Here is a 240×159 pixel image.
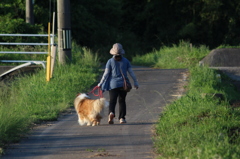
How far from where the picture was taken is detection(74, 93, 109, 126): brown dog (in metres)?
8.88

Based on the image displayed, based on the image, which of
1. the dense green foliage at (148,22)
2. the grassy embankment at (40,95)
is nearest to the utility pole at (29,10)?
the dense green foliage at (148,22)

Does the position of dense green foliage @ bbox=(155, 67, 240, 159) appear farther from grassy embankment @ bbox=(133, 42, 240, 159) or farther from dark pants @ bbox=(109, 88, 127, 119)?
dark pants @ bbox=(109, 88, 127, 119)

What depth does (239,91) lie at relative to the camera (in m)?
14.4

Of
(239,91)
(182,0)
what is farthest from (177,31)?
(239,91)

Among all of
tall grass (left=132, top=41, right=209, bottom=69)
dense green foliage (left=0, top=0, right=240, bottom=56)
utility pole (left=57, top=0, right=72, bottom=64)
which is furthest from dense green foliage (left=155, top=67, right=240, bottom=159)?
dense green foliage (left=0, top=0, right=240, bottom=56)

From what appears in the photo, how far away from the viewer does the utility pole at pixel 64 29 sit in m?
15.5

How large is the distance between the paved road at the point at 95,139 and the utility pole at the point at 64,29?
4.96 metres

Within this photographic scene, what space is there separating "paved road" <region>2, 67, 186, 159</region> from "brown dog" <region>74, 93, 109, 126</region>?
0.15 meters

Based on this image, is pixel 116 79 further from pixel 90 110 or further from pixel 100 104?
pixel 90 110

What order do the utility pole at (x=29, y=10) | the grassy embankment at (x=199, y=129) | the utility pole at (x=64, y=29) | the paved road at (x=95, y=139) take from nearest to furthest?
the grassy embankment at (x=199, y=129) < the paved road at (x=95, y=139) < the utility pole at (x=64, y=29) < the utility pole at (x=29, y=10)

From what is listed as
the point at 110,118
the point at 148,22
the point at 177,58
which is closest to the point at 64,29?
the point at 177,58

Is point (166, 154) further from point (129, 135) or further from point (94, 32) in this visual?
point (94, 32)

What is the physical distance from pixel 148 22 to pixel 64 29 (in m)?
26.9

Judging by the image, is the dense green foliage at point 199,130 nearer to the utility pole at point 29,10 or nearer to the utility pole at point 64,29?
the utility pole at point 64,29
